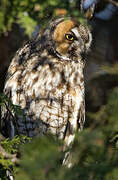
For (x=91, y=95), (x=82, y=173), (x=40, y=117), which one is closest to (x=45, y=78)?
(x=40, y=117)

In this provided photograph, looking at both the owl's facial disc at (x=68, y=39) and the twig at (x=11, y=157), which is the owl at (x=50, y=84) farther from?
the twig at (x=11, y=157)

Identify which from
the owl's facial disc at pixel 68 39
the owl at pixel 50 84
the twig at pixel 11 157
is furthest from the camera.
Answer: the owl's facial disc at pixel 68 39

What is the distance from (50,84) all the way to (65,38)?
0.37 metres

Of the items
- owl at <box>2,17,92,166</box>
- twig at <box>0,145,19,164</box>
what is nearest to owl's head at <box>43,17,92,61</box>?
owl at <box>2,17,92,166</box>

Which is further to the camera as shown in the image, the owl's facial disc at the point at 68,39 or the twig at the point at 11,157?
the owl's facial disc at the point at 68,39

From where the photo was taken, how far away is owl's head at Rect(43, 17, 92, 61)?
7.70 ft

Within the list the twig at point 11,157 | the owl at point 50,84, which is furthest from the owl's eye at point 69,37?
the twig at point 11,157

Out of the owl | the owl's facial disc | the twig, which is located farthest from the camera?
the owl's facial disc

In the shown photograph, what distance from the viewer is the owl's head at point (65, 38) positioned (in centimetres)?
235

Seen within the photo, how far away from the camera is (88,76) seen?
14.1ft

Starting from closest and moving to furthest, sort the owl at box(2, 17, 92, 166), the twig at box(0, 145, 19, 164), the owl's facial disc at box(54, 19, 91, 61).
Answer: the twig at box(0, 145, 19, 164) < the owl at box(2, 17, 92, 166) < the owl's facial disc at box(54, 19, 91, 61)

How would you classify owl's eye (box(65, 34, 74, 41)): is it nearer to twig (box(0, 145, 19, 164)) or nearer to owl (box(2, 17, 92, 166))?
owl (box(2, 17, 92, 166))

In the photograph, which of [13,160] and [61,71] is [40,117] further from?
[13,160]

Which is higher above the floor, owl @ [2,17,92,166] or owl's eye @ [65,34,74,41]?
owl's eye @ [65,34,74,41]
